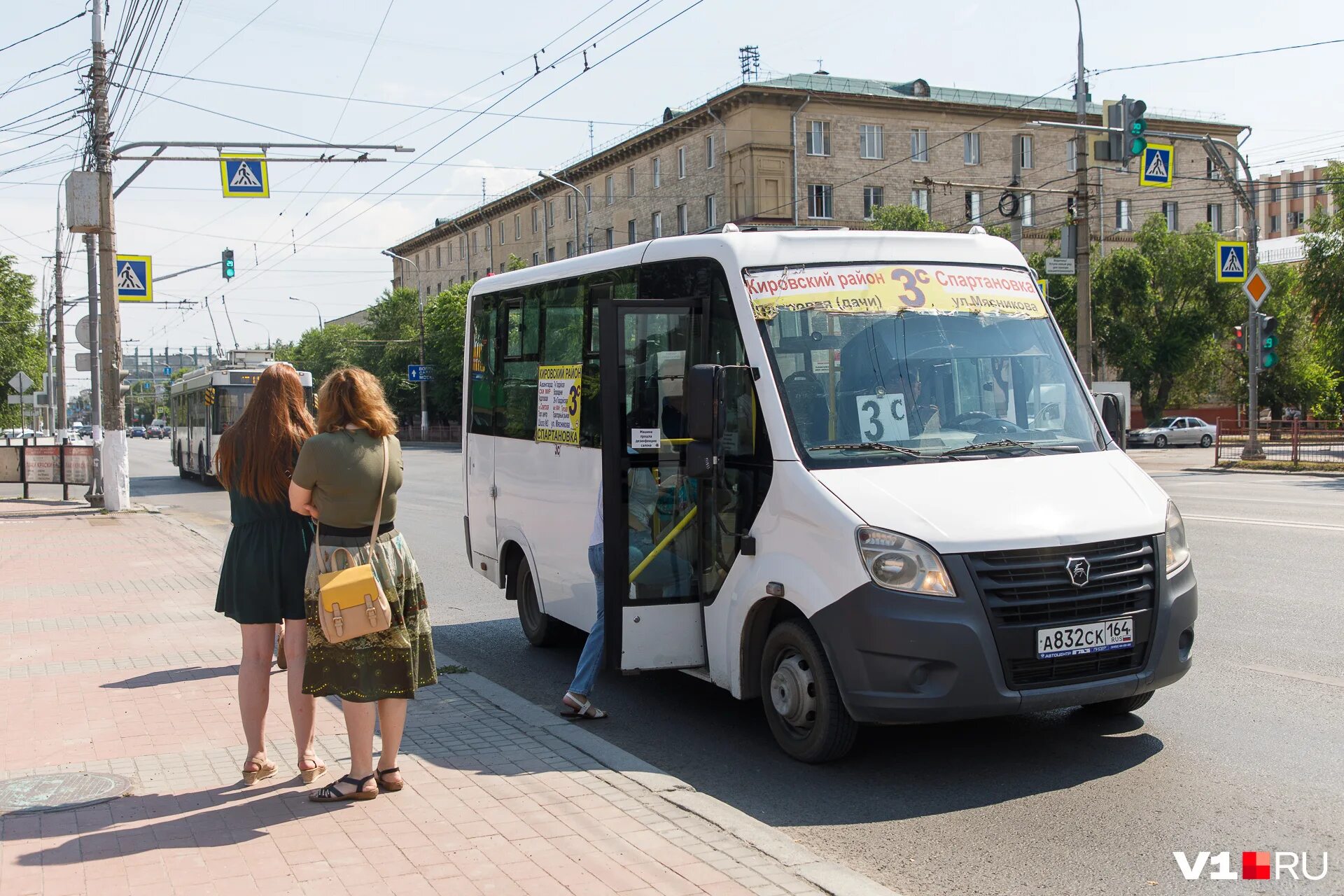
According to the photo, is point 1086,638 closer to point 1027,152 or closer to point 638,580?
point 638,580

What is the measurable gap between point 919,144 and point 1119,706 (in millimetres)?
57598

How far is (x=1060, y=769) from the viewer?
5.72 m

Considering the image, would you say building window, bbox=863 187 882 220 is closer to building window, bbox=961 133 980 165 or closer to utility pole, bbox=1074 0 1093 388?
building window, bbox=961 133 980 165

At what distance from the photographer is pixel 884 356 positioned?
624 centimetres

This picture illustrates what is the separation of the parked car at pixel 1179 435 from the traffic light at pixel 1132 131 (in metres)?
30.9

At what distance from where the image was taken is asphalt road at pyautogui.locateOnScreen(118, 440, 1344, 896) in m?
4.65

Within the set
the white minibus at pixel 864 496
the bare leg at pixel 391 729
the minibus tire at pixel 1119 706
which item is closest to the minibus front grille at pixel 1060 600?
the white minibus at pixel 864 496

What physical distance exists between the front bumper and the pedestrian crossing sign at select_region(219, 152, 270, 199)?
17808mm

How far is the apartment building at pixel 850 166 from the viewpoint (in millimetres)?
56156

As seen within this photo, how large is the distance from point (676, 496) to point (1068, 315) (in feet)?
163

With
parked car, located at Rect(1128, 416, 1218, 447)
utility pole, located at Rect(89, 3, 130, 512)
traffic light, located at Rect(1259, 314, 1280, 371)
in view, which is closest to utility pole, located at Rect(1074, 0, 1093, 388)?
traffic light, located at Rect(1259, 314, 1280, 371)

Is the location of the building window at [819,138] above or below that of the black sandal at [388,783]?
above

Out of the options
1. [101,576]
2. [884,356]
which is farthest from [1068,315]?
[884,356]

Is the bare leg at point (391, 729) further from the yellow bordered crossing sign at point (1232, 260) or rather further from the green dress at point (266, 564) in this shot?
the yellow bordered crossing sign at point (1232, 260)
